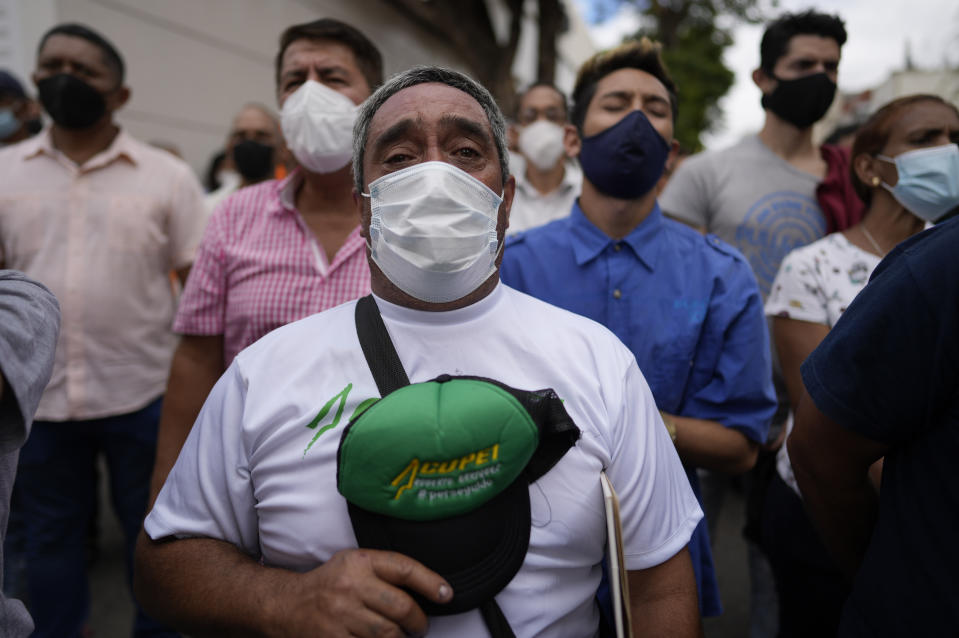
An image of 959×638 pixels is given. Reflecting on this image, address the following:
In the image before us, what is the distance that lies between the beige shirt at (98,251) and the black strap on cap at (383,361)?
1857mm

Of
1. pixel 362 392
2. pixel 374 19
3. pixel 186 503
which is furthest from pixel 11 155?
pixel 374 19

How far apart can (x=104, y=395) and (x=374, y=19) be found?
10.6 m

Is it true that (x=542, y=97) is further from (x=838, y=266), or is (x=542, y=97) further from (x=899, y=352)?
(x=899, y=352)

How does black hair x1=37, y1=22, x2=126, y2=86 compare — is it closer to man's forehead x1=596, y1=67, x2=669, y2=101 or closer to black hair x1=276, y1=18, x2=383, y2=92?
black hair x1=276, y1=18, x2=383, y2=92

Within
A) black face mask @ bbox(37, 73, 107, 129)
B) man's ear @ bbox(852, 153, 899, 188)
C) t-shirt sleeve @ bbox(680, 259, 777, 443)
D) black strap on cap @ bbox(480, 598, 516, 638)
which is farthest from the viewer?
black face mask @ bbox(37, 73, 107, 129)

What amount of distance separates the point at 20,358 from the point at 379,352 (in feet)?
2.08

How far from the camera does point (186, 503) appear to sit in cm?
134

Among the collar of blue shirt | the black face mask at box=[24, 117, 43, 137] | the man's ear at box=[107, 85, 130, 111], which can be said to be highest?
the man's ear at box=[107, 85, 130, 111]

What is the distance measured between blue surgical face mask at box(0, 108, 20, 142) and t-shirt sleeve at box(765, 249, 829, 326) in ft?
14.7

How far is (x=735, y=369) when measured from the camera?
74.7 inches

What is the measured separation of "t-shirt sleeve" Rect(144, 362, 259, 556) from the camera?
4.33ft

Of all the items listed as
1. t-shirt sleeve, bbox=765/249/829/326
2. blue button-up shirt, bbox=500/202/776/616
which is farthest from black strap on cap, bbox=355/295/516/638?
t-shirt sleeve, bbox=765/249/829/326

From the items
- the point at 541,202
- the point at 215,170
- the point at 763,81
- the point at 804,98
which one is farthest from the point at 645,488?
the point at 215,170

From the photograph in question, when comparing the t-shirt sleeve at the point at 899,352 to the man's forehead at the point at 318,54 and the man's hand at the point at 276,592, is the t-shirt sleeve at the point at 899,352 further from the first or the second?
the man's forehead at the point at 318,54
